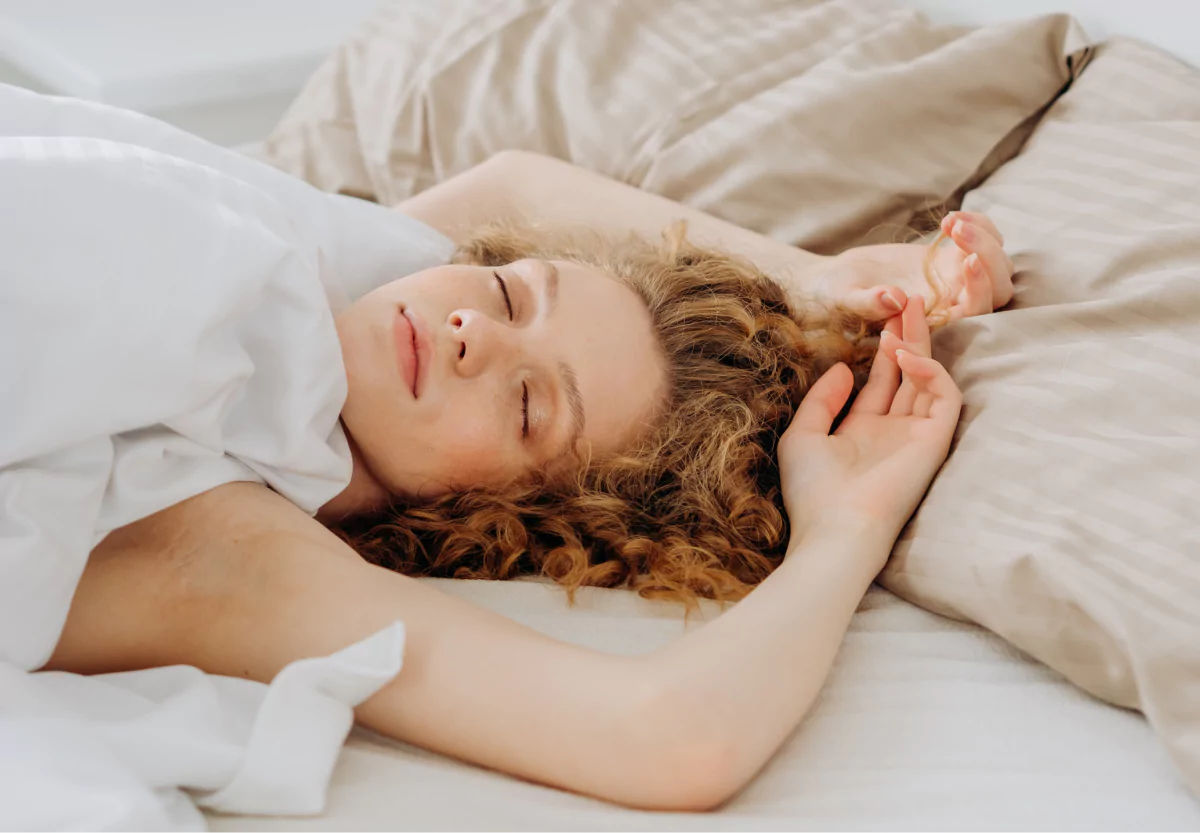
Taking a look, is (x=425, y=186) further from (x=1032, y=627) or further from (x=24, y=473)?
(x=1032, y=627)

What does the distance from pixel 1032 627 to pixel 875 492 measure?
0.20 metres

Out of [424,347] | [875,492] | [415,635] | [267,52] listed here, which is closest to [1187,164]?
[875,492]

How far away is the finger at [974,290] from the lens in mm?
1203

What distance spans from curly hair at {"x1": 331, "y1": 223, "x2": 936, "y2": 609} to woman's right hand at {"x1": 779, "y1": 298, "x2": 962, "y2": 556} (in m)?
0.05

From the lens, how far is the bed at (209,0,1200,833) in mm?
841

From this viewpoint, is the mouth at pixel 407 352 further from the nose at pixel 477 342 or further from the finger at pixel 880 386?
the finger at pixel 880 386

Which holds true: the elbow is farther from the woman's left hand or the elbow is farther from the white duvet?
the woman's left hand

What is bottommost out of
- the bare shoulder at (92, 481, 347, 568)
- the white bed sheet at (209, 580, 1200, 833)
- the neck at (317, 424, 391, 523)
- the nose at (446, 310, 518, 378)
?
the white bed sheet at (209, 580, 1200, 833)

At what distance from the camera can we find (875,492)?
1090mm

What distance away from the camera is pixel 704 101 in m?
1.56

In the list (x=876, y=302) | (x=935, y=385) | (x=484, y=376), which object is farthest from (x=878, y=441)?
(x=484, y=376)

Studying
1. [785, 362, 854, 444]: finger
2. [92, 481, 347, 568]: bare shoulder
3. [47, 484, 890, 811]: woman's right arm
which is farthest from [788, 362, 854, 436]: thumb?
[92, 481, 347, 568]: bare shoulder

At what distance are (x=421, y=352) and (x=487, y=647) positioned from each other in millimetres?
338

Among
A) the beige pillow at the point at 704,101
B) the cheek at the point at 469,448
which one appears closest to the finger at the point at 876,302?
the beige pillow at the point at 704,101
